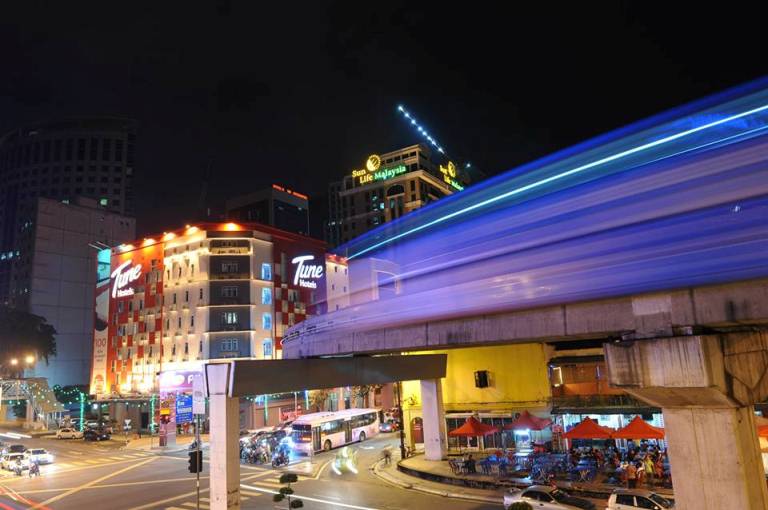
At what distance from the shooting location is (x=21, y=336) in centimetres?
7506

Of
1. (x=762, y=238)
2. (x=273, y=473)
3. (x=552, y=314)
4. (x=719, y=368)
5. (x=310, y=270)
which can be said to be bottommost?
(x=273, y=473)

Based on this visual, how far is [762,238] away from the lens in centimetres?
1067

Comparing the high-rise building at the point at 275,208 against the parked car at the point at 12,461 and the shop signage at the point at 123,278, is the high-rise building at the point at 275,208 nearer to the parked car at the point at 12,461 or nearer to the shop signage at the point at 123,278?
the shop signage at the point at 123,278

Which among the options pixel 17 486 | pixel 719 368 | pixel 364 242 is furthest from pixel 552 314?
pixel 17 486

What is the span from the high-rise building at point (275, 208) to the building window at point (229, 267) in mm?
48913

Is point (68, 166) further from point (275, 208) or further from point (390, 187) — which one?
point (390, 187)

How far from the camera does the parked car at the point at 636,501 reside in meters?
17.3

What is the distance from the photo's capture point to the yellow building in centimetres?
3166

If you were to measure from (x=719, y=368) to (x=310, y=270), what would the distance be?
55.1 meters

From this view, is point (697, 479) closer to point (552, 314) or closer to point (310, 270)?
point (552, 314)

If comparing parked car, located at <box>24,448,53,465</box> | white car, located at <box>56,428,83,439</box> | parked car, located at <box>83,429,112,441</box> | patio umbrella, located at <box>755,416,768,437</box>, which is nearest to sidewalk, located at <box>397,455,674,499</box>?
patio umbrella, located at <box>755,416,768,437</box>

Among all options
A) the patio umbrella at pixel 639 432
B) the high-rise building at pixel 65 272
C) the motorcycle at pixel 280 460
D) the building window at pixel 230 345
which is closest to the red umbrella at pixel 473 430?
the patio umbrella at pixel 639 432

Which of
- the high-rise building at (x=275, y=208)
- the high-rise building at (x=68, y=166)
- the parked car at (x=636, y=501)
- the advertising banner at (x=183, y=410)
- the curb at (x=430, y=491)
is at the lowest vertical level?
the curb at (x=430, y=491)

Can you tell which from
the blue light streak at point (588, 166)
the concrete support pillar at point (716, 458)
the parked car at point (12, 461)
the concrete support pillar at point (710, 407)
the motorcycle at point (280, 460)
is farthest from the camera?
the parked car at point (12, 461)
